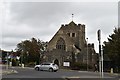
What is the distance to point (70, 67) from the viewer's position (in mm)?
84000

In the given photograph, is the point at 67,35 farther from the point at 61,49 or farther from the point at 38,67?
the point at 38,67

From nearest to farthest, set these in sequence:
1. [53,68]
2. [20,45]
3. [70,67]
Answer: [53,68] < [70,67] < [20,45]

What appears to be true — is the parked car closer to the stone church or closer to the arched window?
the stone church

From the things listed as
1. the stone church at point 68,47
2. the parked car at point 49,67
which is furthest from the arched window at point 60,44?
the parked car at point 49,67

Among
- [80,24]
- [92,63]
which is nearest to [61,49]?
[92,63]

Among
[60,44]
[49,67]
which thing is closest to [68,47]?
[60,44]

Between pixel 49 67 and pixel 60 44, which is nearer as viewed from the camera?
pixel 49 67

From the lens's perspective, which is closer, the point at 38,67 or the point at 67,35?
the point at 38,67

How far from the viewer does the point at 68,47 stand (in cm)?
9388

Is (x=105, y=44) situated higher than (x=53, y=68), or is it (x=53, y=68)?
(x=105, y=44)

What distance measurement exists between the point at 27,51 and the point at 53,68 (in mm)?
59839

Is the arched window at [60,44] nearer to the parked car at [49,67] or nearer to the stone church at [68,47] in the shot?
the stone church at [68,47]

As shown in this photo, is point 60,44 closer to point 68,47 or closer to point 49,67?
point 68,47

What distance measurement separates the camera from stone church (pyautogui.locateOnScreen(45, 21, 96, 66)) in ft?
293
